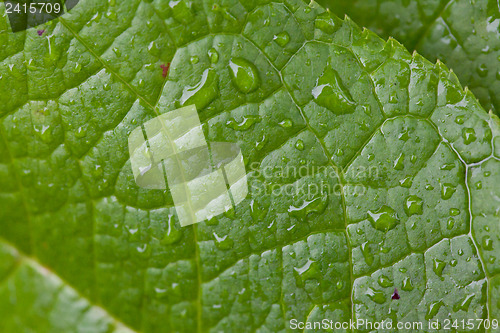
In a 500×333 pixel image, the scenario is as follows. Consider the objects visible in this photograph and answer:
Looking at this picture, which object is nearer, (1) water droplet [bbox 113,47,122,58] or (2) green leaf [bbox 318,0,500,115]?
(1) water droplet [bbox 113,47,122,58]

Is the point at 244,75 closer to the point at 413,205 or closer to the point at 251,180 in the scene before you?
the point at 251,180

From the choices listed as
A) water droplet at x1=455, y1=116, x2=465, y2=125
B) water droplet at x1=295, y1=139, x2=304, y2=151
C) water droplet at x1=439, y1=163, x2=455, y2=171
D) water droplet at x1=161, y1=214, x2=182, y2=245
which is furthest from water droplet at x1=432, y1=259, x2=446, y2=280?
water droplet at x1=161, y1=214, x2=182, y2=245

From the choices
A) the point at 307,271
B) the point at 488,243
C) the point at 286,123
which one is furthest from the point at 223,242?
the point at 488,243

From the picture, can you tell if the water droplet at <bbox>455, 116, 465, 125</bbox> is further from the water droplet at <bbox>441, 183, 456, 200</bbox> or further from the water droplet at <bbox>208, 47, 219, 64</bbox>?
the water droplet at <bbox>208, 47, 219, 64</bbox>

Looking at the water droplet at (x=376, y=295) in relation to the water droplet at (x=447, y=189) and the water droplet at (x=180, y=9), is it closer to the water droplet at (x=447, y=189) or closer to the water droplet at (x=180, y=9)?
the water droplet at (x=447, y=189)

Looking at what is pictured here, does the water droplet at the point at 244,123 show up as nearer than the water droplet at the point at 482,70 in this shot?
Yes

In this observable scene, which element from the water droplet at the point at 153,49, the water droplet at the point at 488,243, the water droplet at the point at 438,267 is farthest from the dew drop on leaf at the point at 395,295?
the water droplet at the point at 153,49

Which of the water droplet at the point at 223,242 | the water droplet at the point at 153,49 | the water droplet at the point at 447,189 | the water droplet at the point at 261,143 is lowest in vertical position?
the water droplet at the point at 447,189
